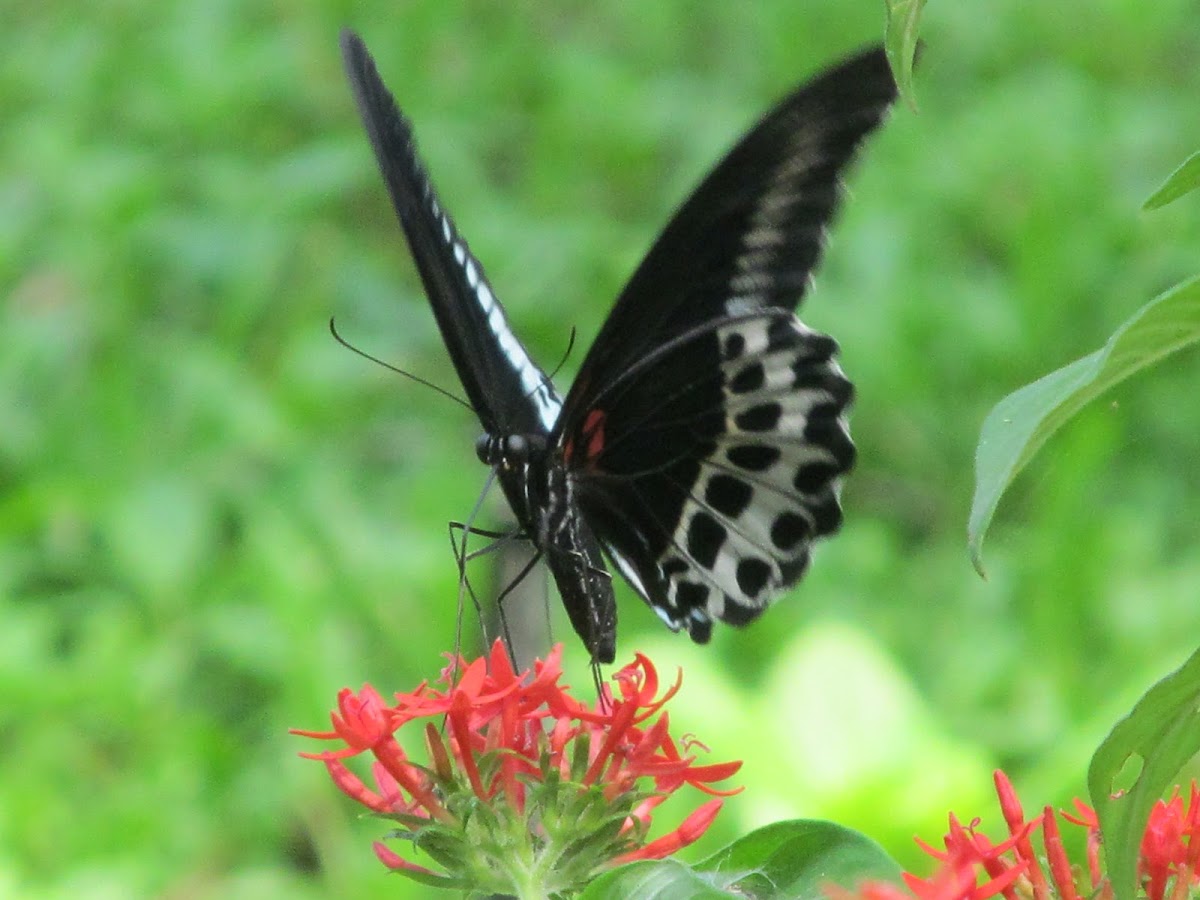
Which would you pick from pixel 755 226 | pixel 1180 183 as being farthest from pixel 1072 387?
pixel 755 226

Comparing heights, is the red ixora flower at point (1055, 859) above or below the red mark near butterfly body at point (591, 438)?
below

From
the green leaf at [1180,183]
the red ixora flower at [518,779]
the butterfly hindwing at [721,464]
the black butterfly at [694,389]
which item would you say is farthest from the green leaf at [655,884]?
the butterfly hindwing at [721,464]

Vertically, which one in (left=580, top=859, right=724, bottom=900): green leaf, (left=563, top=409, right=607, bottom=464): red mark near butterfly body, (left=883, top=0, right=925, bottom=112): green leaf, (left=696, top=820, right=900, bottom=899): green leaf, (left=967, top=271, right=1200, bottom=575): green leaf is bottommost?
(left=696, top=820, right=900, bottom=899): green leaf

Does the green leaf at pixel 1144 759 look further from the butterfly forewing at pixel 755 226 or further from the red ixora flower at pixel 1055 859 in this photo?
the butterfly forewing at pixel 755 226

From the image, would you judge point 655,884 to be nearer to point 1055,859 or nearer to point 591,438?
point 1055,859

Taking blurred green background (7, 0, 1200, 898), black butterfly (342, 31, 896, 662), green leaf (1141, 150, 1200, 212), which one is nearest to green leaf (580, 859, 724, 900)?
green leaf (1141, 150, 1200, 212)

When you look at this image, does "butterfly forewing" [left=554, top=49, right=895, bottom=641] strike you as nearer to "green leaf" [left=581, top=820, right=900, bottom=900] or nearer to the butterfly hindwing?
the butterfly hindwing
